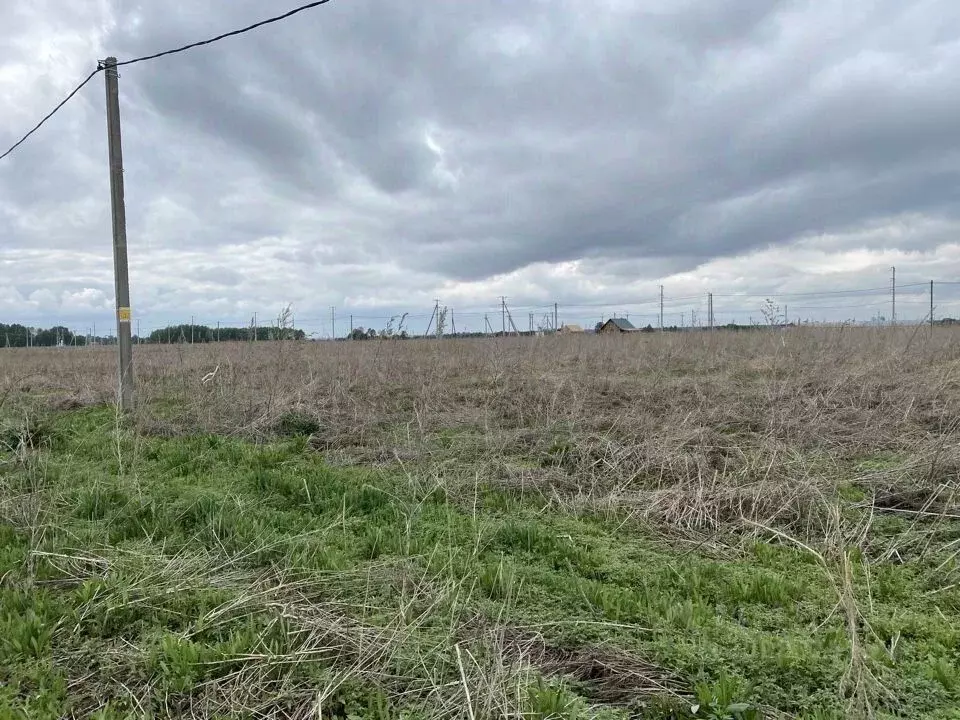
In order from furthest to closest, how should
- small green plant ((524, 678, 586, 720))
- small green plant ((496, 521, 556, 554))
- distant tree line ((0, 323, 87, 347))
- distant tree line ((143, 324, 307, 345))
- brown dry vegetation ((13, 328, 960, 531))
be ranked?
distant tree line ((0, 323, 87, 347)) < distant tree line ((143, 324, 307, 345)) < brown dry vegetation ((13, 328, 960, 531)) < small green plant ((496, 521, 556, 554)) < small green plant ((524, 678, 586, 720))

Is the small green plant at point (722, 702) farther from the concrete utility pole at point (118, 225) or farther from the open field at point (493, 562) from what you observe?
the concrete utility pole at point (118, 225)

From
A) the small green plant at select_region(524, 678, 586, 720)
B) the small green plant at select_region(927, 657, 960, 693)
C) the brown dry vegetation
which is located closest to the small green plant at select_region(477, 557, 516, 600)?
the small green plant at select_region(524, 678, 586, 720)

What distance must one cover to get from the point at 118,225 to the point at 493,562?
25.9ft

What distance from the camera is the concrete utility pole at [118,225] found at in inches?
320

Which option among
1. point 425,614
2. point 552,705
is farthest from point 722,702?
point 425,614

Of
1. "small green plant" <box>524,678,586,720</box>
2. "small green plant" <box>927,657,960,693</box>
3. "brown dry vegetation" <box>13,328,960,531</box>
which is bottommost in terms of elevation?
"small green plant" <box>927,657,960,693</box>

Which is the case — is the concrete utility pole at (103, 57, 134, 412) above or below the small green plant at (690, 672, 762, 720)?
above

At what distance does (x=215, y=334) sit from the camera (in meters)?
16.9

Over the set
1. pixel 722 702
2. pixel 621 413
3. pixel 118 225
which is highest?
pixel 118 225

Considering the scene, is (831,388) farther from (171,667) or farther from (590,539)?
(171,667)

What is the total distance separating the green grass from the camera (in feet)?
6.48

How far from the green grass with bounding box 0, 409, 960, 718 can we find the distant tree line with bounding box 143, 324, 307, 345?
641cm

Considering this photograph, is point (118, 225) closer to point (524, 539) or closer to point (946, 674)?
point (524, 539)

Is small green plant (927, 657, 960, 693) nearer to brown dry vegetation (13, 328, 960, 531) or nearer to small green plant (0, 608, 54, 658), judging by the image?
brown dry vegetation (13, 328, 960, 531)
